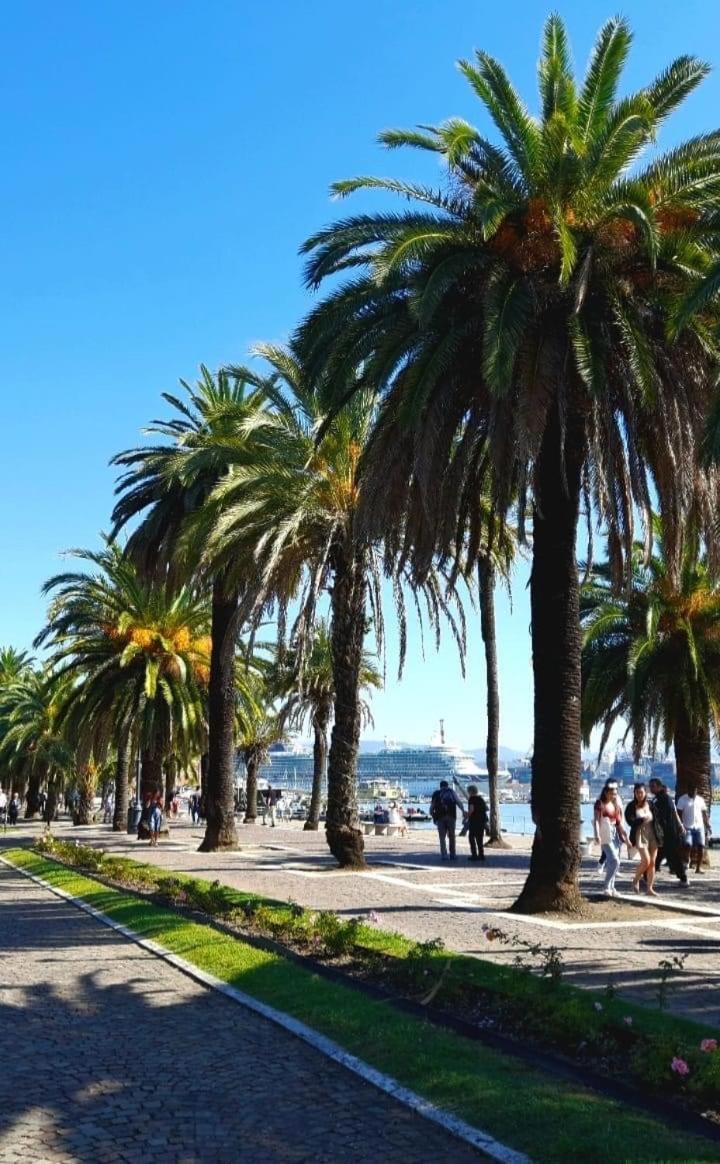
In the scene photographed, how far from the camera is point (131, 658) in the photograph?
3250cm

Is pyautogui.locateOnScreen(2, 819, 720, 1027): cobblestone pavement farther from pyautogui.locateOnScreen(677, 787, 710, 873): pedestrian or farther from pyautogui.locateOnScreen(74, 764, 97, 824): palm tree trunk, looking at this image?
pyautogui.locateOnScreen(74, 764, 97, 824): palm tree trunk

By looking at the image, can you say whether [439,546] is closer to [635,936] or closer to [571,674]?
[571,674]

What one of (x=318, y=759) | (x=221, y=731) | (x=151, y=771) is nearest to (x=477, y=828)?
(x=221, y=731)

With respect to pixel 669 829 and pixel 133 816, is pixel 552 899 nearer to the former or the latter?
pixel 669 829

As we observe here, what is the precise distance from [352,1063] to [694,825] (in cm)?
1493

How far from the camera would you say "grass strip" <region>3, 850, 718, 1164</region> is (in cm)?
511

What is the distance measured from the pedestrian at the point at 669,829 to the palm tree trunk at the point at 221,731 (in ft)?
35.6

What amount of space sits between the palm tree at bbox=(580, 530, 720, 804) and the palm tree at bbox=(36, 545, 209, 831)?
12.7 m

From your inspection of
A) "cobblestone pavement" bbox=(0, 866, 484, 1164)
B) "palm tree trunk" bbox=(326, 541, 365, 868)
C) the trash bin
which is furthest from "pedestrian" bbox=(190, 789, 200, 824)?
"cobblestone pavement" bbox=(0, 866, 484, 1164)

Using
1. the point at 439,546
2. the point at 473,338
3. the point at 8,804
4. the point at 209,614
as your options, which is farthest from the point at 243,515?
the point at 8,804

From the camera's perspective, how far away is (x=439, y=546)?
15.3 m

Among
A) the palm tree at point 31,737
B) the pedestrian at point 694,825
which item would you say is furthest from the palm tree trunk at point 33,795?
the pedestrian at point 694,825

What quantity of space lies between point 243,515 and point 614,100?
9.13 m

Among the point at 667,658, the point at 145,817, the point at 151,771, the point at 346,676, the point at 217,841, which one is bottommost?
the point at 217,841
